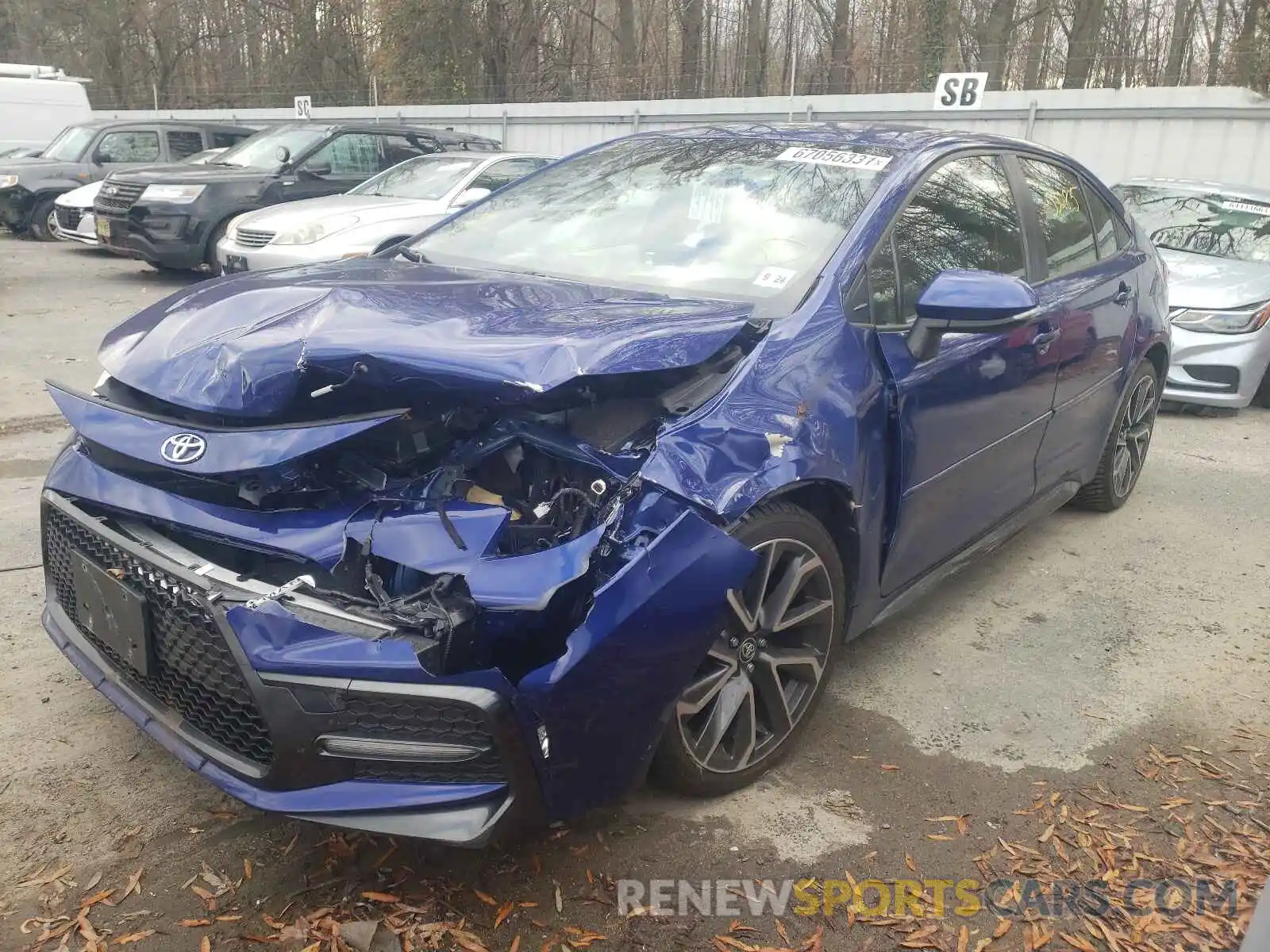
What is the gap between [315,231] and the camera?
865 centimetres

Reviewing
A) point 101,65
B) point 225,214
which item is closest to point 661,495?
point 225,214

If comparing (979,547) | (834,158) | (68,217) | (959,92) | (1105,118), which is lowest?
(979,547)

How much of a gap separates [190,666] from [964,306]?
2185 mm

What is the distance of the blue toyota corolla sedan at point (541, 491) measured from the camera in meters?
2.04

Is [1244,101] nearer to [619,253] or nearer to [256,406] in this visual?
[619,253]

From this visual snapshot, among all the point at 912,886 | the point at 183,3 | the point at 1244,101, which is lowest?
the point at 912,886

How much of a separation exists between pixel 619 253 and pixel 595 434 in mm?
1122

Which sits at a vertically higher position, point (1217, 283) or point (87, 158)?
point (87, 158)

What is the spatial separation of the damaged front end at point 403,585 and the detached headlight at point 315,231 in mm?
6447

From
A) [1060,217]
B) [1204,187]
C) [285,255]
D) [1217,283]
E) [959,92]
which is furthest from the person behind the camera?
[959,92]

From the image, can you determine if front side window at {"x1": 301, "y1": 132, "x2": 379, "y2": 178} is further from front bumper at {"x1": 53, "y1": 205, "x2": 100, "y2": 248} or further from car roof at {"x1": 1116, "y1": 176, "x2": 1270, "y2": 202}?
car roof at {"x1": 1116, "y1": 176, "x2": 1270, "y2": 202}

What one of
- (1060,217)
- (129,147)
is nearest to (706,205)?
(1060,217)

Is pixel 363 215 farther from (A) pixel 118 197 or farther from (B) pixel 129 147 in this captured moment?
(B) pixel 129 147

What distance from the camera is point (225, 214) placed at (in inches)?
412
